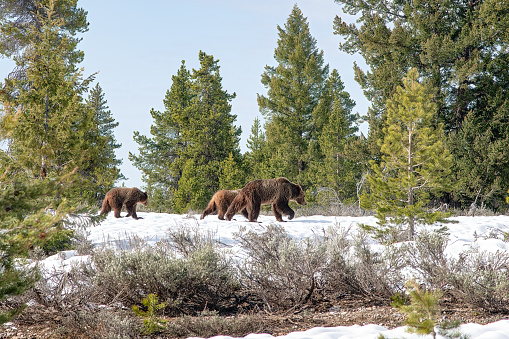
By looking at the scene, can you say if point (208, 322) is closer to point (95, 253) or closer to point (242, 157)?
point (95, 253)

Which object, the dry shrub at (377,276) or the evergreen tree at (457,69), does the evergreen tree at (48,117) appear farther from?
the evergreen tree at (457,69)

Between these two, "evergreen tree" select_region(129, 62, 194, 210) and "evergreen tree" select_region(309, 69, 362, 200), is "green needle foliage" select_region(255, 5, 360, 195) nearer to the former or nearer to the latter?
"evergreen tree" select_region(309, 69, 362, 200)

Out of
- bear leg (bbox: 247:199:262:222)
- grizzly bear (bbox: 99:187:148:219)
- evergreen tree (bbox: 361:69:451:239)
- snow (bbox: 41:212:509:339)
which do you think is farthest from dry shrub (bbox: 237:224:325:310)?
grizzly bear (bbox: 99:187:148:219)

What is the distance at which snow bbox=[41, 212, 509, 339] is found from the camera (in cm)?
391

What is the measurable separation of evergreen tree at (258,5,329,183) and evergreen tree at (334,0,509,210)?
5.18 m

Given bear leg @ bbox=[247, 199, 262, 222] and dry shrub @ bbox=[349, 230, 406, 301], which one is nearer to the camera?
dry shrub @ bbox=[349, 230, 406, 301]

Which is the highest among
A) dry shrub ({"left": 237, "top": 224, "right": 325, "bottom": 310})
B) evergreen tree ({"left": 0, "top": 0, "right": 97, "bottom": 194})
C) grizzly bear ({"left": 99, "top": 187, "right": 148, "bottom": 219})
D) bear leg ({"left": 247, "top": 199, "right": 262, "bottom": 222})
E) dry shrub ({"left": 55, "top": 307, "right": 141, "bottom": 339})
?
evergreen tree ({"left": 0, "top": 0, "right": 97, "bottom": 194})

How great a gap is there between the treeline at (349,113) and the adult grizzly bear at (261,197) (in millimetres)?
3173

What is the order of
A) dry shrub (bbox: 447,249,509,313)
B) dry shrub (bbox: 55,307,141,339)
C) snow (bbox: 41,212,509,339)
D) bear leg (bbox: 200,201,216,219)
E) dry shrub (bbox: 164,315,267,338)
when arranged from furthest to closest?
1. bear leg (bbox: 200,201,216,219)
2. dry shrub (bbox: 447,249,509,313)
3. dry shrub (bbox: 164,315,267,338)
4. dry shrub (bbox: 55,307,141,339)
5. snow (bbox: 41,212,509,339)

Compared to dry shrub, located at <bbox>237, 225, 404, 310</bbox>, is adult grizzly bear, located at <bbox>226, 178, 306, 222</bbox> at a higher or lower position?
higher

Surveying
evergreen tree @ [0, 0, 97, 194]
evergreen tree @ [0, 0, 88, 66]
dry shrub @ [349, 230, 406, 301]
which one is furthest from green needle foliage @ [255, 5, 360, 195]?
dry shrub @ [349, 230, 406, 301]

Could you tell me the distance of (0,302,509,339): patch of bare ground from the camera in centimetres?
437

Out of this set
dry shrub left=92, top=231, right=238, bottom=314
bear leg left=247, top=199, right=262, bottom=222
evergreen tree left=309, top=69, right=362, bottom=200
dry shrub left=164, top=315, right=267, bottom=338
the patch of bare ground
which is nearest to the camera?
dry shrub left=164, top=315, right=267, bottom=338

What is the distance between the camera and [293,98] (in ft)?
88.2
